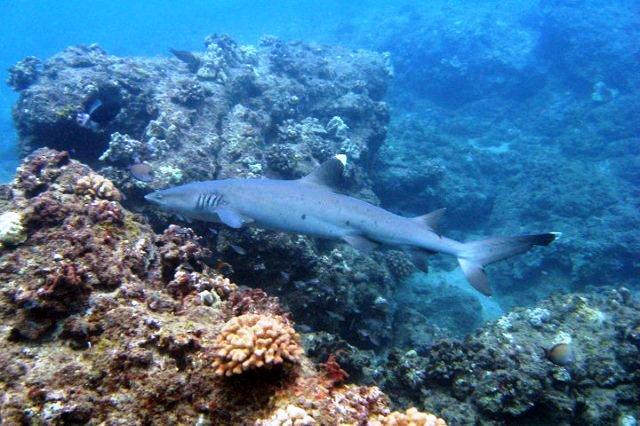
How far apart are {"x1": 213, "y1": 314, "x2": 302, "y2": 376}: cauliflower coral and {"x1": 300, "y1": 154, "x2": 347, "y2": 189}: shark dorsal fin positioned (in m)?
3.27

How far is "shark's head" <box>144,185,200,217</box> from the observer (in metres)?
5.96

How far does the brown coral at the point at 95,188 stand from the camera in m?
5.32

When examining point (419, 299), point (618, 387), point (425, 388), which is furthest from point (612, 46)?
point (425, 388)

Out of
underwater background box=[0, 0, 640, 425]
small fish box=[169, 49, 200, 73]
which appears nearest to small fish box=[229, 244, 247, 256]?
underwater background box=[0, 0, 640, 425]

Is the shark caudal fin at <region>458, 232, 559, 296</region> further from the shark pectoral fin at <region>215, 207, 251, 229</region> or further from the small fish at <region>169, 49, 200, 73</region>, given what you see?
the small fish at <region>169, 49, 200, 73</region>

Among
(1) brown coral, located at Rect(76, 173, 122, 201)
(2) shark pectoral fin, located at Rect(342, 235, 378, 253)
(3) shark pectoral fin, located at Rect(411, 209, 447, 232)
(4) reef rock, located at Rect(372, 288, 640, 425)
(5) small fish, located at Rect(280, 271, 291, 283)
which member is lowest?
(4) reef rock, located at Rect(372, 288, 640, 425)

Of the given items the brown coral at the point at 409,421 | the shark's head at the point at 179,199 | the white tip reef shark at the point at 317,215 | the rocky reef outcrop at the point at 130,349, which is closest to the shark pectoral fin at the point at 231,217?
the white tip reef shark at the point at 317,215

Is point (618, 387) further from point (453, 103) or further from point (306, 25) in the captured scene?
point (306, 25)

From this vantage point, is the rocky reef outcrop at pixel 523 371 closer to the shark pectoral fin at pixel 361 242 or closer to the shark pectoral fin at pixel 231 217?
the shark pectoral fin at pixel 361 242

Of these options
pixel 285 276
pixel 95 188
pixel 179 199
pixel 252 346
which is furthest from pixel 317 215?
pixel 252 346

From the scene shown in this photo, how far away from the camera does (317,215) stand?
5938 mm

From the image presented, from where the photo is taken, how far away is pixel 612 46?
85.5ft

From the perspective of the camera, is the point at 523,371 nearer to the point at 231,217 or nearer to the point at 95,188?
the point at 231,217

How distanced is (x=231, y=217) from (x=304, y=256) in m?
1.93
